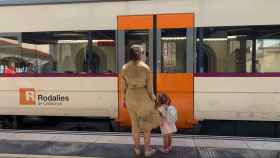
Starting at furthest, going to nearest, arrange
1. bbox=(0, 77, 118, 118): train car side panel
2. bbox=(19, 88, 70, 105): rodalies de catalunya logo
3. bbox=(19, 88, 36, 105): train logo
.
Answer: bbox=(19, 88, 36, 105): train logo
bbox=(19, 88, 70, 105): rodalies de catalunya logo
bbox=(0, 77, 118, 118): train car side panel

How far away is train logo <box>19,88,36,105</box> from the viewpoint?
25.2ft

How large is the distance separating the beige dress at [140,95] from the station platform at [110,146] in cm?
52

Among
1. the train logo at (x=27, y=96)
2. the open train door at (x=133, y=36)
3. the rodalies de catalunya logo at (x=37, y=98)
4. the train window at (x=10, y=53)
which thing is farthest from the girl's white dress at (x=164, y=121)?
the train window at (x=10, y=53)

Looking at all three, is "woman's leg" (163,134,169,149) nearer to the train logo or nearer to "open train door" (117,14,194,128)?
"open train door" (117,14,194,128)

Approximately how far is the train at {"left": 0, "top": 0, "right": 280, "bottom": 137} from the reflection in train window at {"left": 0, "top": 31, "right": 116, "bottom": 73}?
0.06 feet

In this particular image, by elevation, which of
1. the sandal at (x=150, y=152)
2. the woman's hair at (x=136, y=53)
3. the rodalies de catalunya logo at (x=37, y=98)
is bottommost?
the sandal at (x=150, y=152)

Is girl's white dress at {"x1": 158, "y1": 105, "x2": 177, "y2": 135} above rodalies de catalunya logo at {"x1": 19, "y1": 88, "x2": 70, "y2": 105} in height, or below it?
below

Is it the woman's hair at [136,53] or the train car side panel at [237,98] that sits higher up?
the woman's hair at [136,53]

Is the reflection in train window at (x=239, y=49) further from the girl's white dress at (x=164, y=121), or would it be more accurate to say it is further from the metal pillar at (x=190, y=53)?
the girl's white dress at (x=164, y=121)

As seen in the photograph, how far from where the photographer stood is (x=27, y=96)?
7.74 metres

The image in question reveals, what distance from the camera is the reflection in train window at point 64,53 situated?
744cm

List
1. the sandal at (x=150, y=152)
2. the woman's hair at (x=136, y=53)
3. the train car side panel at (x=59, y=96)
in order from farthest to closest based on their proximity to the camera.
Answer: the train car side panel at (x=59, y=96) → the sandal at (x=150, y=152) → the woman's hair at (x=136, y=53)

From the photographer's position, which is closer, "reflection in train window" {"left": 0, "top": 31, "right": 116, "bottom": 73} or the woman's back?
the woman's back

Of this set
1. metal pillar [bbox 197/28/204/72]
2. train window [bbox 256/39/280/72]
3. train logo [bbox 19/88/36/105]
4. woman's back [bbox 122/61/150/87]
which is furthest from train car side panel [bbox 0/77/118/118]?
train window [bbox 256/39/280/72]
